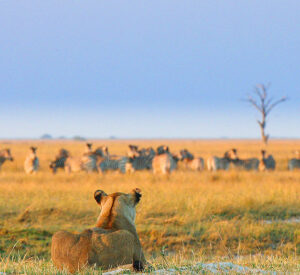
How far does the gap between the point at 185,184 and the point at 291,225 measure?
7.28 meters

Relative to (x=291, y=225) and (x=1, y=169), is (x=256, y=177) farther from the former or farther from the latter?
(x=1, y=169)

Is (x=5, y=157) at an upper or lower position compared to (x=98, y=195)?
lower

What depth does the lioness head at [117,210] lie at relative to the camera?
5.22 meters

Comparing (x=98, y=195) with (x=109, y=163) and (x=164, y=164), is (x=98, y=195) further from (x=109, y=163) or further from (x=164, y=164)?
(x=109, y=163)

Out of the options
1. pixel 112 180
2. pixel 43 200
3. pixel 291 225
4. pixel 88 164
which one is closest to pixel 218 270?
pixel 291 225

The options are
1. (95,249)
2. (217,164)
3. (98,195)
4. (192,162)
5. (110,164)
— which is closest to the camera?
(95,249)

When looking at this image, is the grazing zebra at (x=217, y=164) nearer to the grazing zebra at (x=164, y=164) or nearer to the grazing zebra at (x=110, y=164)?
the grazing zebra at (x=164, y=164)

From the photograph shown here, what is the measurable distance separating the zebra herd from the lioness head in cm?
1642

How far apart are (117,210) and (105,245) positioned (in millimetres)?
410

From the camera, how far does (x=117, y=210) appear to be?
5.27m

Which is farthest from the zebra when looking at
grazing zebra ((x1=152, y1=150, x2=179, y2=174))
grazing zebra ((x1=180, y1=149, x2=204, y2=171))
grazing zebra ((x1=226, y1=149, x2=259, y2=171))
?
grazing zebra ((x1=226, y1=149, x2=259, y2=171))

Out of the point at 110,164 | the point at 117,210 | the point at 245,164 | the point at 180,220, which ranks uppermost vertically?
the point at 117,210

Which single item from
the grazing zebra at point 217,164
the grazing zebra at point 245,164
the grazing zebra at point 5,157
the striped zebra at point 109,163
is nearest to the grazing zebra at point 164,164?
the striped zebra at point 109,163

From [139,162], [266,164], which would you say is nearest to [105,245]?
[139,162]
